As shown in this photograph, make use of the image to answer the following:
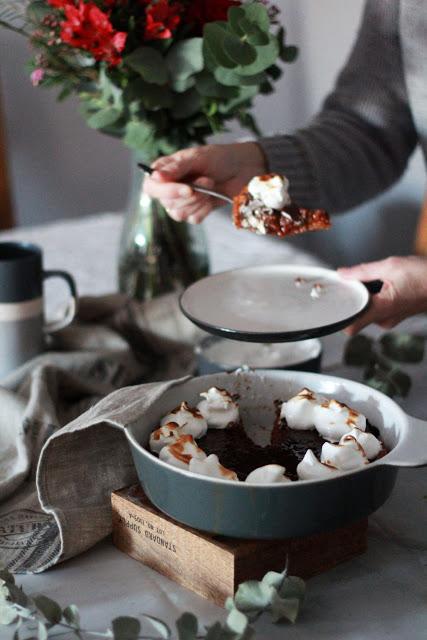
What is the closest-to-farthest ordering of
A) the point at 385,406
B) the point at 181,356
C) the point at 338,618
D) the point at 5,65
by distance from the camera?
the point at 338,618
the point at 385,406
the point at 181,356
the point at 5,65

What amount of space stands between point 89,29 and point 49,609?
0.64 m

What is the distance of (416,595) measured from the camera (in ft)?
2.38

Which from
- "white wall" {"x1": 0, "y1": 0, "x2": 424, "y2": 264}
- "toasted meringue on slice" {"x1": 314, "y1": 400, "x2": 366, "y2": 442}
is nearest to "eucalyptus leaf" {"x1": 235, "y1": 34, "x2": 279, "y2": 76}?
"toasted meringue on slice" {"x1": 314, "y1": 400, "x2": 366, "y2": 442}

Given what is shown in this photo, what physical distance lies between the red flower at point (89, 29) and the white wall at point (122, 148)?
1446 mm

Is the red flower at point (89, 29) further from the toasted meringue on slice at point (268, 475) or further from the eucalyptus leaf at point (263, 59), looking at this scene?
the toasted meringue on slice at point (268, 475)

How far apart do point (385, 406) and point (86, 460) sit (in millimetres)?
270

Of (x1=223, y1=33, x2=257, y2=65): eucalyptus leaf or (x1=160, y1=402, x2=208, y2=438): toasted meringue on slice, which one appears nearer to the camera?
(x1=160, y1=402, x2=208, y2=438): toasted meringue on slice

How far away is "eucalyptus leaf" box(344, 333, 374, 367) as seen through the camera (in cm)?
114

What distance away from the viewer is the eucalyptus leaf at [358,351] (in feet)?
3.76

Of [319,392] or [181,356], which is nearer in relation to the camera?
[319,392]

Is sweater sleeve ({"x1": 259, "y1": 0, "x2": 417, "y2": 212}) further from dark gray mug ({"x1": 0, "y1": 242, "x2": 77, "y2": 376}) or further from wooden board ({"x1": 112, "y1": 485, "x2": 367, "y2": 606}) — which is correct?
wooden board ({"x1": 112, "y1": 485, "x2": 367, "y2": 606})

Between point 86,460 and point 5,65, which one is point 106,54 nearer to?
point 86,460

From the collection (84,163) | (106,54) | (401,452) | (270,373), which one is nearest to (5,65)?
(84,163)

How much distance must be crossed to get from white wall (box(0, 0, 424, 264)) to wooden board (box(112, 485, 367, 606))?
1.73 m
